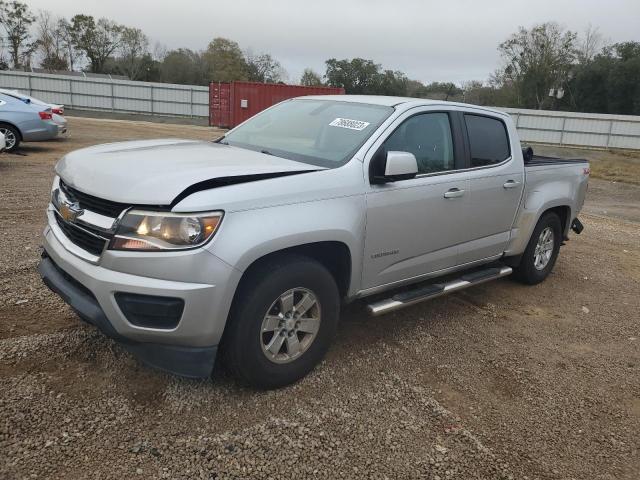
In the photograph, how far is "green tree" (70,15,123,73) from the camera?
68062 millimetres

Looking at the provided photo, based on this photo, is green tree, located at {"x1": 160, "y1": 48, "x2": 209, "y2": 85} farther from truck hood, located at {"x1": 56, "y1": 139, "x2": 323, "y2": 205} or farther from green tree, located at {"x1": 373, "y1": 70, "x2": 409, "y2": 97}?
truck hood, located at {"x1": 56, "y1": 139, "x2": 323, "y2": 205}

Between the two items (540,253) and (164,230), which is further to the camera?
(540,253)

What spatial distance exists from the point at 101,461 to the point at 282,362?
1105 millimetres

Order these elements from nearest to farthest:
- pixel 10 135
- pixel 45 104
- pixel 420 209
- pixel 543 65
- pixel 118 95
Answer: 1. pixel 420 209
2. pixel 10 135
3. pixel 45 104
4. pixel 118 95
5. pixel 543 65

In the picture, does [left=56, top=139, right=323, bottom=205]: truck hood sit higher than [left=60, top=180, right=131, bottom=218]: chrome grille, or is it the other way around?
[left=56, top=139, right=323, bottom=205]: truck hood

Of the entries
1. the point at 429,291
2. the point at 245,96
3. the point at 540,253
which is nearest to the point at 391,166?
the point at 429,291

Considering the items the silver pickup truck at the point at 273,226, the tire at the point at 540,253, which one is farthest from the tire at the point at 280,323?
the tire at the point at 540,253

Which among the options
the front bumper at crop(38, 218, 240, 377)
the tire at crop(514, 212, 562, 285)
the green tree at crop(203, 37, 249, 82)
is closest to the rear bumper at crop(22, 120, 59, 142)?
the front bumper at crop(38, 218, 240, 377)

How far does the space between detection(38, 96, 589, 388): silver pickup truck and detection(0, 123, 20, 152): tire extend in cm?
995

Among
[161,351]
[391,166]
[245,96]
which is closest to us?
[161,351]

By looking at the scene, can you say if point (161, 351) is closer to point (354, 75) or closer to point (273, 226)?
point (273, 226)

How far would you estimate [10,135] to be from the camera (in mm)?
12195

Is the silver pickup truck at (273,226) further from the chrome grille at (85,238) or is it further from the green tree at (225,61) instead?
the green tree at (225,61)

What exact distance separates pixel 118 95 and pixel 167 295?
3369cm
